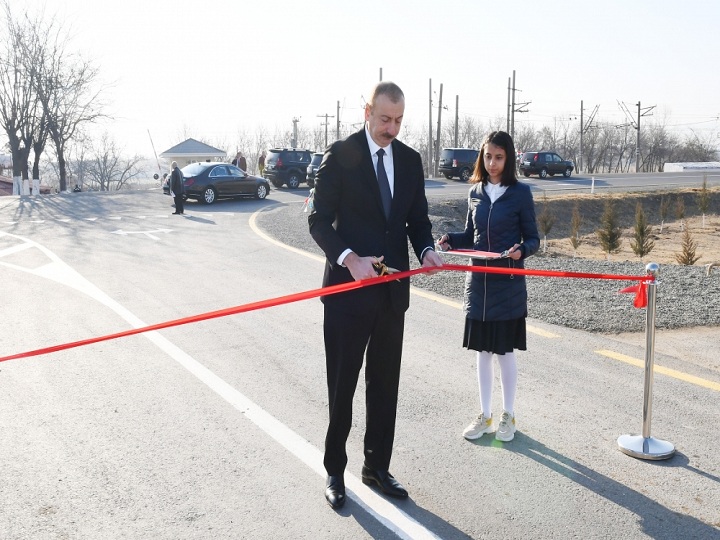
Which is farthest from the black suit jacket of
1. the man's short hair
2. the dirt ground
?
the dirt ground

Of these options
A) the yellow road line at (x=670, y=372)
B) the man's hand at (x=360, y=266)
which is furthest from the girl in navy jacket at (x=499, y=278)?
the yellow road line at (x=670, y=372)

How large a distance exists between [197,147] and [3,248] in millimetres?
60097

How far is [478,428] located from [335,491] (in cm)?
123

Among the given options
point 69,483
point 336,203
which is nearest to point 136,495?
point 69,483

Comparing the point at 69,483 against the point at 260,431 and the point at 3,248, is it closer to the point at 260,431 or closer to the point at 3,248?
the point at 260,431

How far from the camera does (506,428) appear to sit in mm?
4727

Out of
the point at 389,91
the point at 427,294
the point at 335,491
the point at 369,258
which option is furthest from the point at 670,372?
the point at 427,294

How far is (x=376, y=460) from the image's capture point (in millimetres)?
4109

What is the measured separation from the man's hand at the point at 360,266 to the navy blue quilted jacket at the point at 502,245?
1.22 metres

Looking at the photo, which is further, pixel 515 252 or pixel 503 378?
pixel 503 378

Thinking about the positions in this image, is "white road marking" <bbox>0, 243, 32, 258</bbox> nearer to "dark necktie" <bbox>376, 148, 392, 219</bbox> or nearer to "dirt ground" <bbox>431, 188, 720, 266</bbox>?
"dirt ground" <bbox>431, 188, 720, 266</bbox>

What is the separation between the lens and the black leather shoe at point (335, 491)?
3.87 metres

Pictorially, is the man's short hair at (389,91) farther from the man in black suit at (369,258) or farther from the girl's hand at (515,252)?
the girl's hand at (515,252)

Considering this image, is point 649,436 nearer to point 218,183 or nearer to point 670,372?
point 670,372
